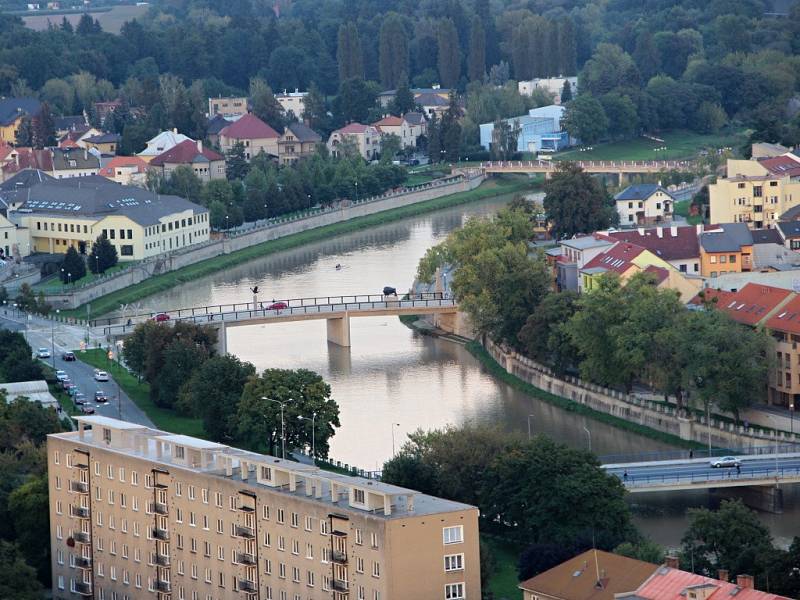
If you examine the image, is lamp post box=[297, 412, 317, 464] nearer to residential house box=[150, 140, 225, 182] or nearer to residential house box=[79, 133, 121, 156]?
residential house box=[150, 140, 225, 182]

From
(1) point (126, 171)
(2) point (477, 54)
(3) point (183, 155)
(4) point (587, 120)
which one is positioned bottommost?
(1) point (126, 171)

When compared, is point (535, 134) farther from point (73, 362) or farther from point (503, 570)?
point (503, 570)

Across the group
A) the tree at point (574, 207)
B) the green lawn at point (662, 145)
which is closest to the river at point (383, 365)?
the tree at point (574, 207)

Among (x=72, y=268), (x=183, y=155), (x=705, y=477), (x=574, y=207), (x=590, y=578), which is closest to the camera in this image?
(x=590, y=578)

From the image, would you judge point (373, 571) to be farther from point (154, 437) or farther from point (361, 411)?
point (361, 411)

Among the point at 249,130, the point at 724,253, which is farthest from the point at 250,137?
the point at 724,253

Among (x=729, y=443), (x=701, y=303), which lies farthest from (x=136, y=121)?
(x=729, y=443)

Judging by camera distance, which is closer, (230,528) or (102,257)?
(230,528)
